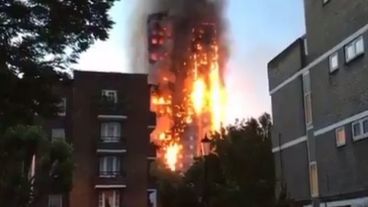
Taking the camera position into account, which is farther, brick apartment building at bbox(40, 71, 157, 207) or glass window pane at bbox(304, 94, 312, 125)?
brick apartment building at bbox(40, 71, 157, 207)

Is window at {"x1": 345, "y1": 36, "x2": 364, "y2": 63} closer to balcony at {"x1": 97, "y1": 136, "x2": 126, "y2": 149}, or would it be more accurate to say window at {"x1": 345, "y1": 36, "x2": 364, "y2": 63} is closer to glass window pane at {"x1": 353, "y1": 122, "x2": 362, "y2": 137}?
glass window pane at {"x1": 353, "y1": 122, "x2": 362, "y2": 137}

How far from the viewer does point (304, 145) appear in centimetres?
2684

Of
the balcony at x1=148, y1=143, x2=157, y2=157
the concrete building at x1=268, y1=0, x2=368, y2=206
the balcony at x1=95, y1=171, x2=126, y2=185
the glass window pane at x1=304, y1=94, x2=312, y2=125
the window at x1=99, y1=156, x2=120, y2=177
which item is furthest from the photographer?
the balcony at x1=148, y1=143, x2=157, y2=157

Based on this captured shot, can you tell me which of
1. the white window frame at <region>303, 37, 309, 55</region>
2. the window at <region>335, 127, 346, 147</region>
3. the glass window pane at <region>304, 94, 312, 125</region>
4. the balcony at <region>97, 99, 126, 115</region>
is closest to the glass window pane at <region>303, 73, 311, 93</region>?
the glass window pane at <region>304, 94, 312, 125</region>

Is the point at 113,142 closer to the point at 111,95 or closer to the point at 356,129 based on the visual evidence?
the point at 111,95

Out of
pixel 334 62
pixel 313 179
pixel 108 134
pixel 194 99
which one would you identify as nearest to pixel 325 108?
pixel 334 62

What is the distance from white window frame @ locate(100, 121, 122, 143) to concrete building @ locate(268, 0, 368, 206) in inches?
918

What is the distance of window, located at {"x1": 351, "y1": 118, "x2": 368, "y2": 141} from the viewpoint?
21278 mm

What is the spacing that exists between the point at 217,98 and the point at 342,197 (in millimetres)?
43117

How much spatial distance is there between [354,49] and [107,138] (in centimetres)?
3204

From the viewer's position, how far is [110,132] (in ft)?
170

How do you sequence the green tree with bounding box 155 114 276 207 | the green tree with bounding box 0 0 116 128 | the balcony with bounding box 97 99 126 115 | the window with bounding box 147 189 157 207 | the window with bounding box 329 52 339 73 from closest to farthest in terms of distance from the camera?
the green tree with bounding box 0 0 116 128
the window with bounding box 329 52 339 73
the green tree with bounding box 155 114 276 207
the balcony with bounding box 97 99 126 115
the window with bounding box 147 189 157 207

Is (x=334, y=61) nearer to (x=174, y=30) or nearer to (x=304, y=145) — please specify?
(x=304, y=145)

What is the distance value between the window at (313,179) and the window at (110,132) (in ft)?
90.7
